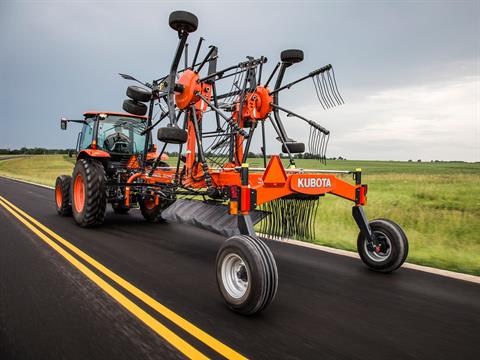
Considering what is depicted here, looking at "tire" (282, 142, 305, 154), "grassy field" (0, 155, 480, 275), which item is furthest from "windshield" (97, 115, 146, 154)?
"tire" (282, 142, 305, 154)

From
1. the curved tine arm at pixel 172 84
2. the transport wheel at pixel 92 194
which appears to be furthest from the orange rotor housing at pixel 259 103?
the transport wheel at pixel 92 194

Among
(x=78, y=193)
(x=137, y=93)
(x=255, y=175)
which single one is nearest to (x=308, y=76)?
(x=255, y=175)

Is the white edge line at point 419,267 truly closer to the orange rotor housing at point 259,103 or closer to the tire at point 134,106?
the orange rotor housing at point 259,103

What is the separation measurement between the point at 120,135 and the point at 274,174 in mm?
6208

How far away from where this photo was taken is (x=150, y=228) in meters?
7.98

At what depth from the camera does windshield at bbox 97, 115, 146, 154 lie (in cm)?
888

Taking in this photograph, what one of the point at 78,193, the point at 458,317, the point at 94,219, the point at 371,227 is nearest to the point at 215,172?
the point at 371,227

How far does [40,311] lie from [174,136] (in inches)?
96.6

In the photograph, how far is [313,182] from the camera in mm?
4383

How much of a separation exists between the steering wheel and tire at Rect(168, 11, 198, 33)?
15.9ft

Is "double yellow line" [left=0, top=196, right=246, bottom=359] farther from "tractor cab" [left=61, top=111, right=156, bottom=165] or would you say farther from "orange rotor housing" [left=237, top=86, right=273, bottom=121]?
"tractor cab" [left=61, top=111, right=156, bottom=165]

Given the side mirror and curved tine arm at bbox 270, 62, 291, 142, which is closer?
curved tine arm at bbox 270, 62, 291, 142

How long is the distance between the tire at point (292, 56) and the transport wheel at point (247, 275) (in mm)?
3122

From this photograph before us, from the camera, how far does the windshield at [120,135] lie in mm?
8875
